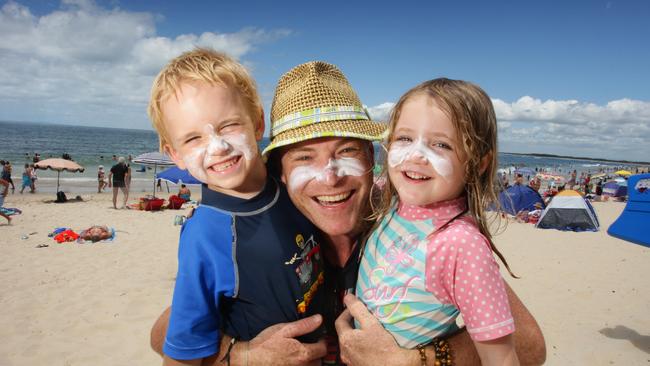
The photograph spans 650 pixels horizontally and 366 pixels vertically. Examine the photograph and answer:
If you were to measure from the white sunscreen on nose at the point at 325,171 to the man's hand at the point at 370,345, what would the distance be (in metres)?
0.65

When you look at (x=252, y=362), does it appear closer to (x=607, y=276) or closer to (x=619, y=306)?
(x=619, y=306)

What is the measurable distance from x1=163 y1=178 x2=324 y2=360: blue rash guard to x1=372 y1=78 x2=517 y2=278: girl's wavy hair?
0.84 m

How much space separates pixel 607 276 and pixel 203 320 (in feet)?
35.8

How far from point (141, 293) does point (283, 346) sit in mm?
6842

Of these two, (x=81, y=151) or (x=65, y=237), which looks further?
(x=81, y=151)

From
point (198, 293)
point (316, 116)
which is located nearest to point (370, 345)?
point (198, 293)

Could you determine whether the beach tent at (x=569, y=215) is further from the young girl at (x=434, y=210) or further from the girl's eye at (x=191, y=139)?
the girl's eye at (x=191, y=139)

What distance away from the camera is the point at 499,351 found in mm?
1536

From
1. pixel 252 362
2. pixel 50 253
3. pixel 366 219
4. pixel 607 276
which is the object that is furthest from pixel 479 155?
pixel 50 253

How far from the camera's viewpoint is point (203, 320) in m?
1.77

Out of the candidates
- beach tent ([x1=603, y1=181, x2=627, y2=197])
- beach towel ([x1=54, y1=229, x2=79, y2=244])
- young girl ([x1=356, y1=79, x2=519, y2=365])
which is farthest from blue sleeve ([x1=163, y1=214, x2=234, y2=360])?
beach tent ([x1=603, y1=181, x2=627, y2=197])

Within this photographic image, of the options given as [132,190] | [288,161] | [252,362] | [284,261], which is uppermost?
[288,161]

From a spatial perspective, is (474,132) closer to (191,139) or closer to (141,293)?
(191,139)

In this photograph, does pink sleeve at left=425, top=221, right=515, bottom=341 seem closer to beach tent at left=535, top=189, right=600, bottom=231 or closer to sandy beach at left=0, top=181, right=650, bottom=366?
sandy beach at left=0, top=181, right=650, bottom=366
